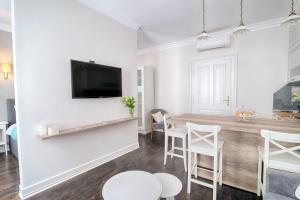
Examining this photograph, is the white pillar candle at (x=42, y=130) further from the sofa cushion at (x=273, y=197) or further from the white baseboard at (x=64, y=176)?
the sofa cushion at (x=273, y=197)

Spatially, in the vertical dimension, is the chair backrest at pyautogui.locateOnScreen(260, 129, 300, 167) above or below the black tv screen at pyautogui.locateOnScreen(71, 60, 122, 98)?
below

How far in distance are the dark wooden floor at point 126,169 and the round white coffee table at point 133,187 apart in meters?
0.77

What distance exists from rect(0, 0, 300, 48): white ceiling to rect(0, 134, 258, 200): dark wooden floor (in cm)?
295

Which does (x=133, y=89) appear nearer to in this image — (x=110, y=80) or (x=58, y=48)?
(x=110, y=80)

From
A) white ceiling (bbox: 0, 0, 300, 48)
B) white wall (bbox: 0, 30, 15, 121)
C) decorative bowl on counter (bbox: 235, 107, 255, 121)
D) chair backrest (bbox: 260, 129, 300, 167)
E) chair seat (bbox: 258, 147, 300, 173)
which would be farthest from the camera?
white wall (bbox: 0, 30, 15, 121)

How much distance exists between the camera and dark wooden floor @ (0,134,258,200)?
80.2 inches

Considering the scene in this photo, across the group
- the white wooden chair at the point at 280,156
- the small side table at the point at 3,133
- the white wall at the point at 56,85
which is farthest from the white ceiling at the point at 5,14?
the white wooden chair at the point at 280,156

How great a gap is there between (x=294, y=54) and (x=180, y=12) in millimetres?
2368

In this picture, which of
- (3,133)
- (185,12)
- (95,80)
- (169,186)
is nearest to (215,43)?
(185,12)

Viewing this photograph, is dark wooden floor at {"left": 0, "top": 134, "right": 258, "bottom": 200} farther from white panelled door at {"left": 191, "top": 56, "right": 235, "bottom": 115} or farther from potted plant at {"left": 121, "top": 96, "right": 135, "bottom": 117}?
white panelled door at {"left": 191, "top": 56, "right": 235, "bottom": 115}

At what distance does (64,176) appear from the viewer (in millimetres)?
2422

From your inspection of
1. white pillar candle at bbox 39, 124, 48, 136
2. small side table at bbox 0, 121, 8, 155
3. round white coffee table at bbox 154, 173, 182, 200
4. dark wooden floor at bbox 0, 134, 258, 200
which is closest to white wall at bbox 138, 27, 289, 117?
dark wooden floor at bbox 0, 134, 258, 200

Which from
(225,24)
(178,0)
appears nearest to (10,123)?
(178,0)

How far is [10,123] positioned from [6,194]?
2104mm
